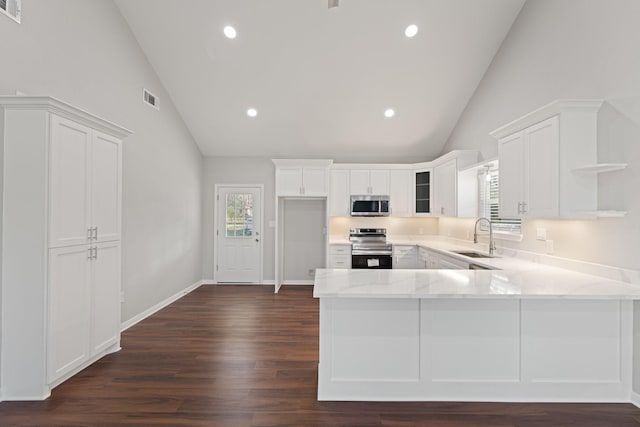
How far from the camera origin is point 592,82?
300cm

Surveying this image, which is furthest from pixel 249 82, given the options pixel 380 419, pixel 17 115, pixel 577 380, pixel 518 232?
pixel 577 380

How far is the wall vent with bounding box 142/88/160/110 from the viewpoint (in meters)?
4.68

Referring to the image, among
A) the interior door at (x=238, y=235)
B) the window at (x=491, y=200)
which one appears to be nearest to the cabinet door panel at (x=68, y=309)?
the interior door at (x=238, y=235)

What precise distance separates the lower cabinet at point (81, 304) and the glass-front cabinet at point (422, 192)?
4.79 m

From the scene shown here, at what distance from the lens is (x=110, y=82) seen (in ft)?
13.0

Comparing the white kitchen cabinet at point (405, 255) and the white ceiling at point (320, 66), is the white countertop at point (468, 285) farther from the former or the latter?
the white ceiling at point (320, 66)

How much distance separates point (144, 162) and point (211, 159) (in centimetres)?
232

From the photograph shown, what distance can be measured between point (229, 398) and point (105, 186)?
2.20m

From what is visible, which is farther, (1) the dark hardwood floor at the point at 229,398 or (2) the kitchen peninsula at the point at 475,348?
(2) the kitchen peninsula at the point at 475,348

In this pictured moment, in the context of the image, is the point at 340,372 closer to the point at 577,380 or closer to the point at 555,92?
the point at 577,380

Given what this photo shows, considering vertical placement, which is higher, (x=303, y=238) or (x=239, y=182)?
(x=239, y=182)

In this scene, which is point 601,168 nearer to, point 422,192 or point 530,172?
point 530,172

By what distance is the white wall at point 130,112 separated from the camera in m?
2.99

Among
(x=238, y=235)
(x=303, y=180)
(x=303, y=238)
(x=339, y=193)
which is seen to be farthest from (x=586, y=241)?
(x=238, y=235)
